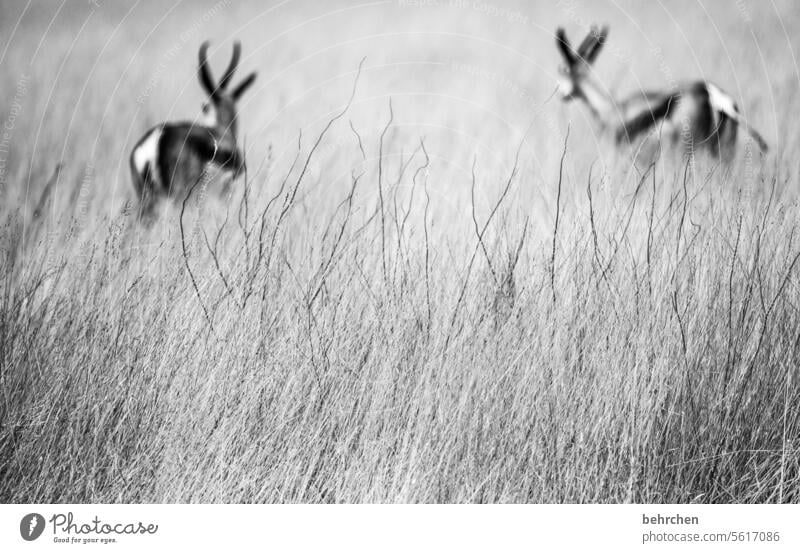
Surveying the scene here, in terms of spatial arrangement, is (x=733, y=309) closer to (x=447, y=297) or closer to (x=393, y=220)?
(x=447, y=297)

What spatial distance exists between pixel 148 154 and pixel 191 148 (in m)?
0.17

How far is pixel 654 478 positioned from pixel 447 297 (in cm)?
78

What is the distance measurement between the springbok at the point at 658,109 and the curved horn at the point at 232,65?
108 cm

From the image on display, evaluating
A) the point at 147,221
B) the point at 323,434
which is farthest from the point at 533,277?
the point at 147,221

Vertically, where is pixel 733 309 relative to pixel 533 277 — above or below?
below

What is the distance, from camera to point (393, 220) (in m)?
2.38

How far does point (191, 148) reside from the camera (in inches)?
106

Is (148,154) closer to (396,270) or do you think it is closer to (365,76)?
(365,76)

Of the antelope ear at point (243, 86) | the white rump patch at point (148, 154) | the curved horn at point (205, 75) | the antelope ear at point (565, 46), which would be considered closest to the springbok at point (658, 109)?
the antelope ear at point (565, 46)
